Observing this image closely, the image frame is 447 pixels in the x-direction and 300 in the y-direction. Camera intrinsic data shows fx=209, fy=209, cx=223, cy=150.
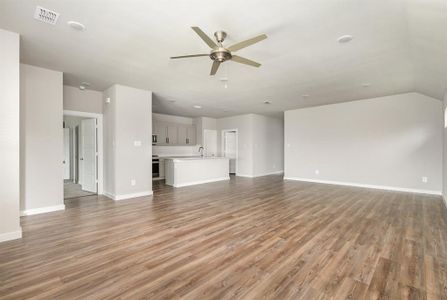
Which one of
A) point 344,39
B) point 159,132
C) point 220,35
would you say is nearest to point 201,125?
point 159,132

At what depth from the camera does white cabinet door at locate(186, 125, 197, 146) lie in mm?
9109

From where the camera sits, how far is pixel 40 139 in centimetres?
380

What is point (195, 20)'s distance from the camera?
234 cm

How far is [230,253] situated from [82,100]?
16.4ft

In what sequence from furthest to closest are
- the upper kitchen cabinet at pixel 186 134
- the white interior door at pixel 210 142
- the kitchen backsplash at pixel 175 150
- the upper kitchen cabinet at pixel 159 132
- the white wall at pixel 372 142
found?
the white interior door at pixel 210 142 < the upper kitchen cabinet at pixel 186 134 < the kitchen backsplash at pixel 175 150 < the upper kitchen cabinet at pixel 159 132 < the white wall at pixel 372 142

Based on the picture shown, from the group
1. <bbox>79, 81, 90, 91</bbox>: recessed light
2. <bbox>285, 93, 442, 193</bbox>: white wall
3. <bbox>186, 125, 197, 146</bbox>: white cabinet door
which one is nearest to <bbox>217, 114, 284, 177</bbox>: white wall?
<bbox>186, 125, 197, 146</bbox>: white cabinet door

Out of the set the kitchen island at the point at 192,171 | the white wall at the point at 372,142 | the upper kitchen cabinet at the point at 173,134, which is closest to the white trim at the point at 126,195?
the kitchen island at the point at 192,171

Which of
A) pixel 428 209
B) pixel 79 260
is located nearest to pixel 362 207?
pixel 428 209

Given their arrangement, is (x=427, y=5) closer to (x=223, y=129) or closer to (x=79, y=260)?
(x=79, y=260)

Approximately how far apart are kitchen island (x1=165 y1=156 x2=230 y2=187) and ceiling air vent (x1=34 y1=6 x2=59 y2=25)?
4.33m

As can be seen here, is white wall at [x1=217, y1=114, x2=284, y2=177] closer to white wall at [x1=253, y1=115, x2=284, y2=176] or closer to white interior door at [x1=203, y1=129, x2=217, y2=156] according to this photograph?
white wall at [x1=253, y1=115, x2=284, y2=176]

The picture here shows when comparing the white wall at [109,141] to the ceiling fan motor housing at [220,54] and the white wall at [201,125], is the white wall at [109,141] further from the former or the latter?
the white wall at [201,125]

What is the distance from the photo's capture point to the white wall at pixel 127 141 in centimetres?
475

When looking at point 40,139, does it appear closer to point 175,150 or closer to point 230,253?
point 230,253
